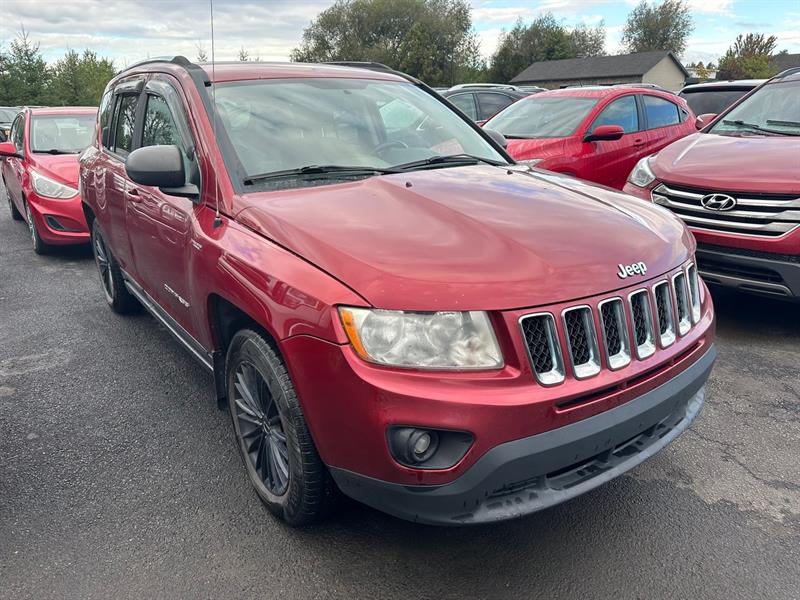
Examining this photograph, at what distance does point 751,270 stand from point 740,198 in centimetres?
49

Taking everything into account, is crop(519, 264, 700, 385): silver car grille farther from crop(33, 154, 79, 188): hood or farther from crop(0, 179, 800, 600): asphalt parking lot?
crop(33, 154, 79, 188): hood

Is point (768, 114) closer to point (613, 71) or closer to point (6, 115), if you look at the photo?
point (6, 115)

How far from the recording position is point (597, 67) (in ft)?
215

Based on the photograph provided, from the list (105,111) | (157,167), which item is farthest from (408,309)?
(105,111)

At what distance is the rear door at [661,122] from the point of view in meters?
7.77

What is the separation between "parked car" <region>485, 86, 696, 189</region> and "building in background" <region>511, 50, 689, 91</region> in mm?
56954

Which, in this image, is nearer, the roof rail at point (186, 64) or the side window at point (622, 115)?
the roof rail at point (186, 64)

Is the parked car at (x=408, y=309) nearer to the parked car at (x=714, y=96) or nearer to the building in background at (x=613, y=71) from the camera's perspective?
the parked car at (x=714, y=96)

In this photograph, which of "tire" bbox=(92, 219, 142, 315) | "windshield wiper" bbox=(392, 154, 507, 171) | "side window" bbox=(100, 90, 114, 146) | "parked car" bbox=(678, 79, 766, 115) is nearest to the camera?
"windshield wiper" bbox=(392, 154, 507, 171)

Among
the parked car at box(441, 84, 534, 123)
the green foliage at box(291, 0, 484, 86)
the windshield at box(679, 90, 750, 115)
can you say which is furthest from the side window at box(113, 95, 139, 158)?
the green foliage at box(291, 0, 484, 86)

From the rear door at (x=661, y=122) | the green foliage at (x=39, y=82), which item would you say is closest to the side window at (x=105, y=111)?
the rear door at (x=661, y=122)

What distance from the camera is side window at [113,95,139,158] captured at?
13.1 ft

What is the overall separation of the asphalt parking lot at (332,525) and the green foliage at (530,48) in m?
77.2

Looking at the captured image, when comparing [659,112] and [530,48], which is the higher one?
[530,48]
